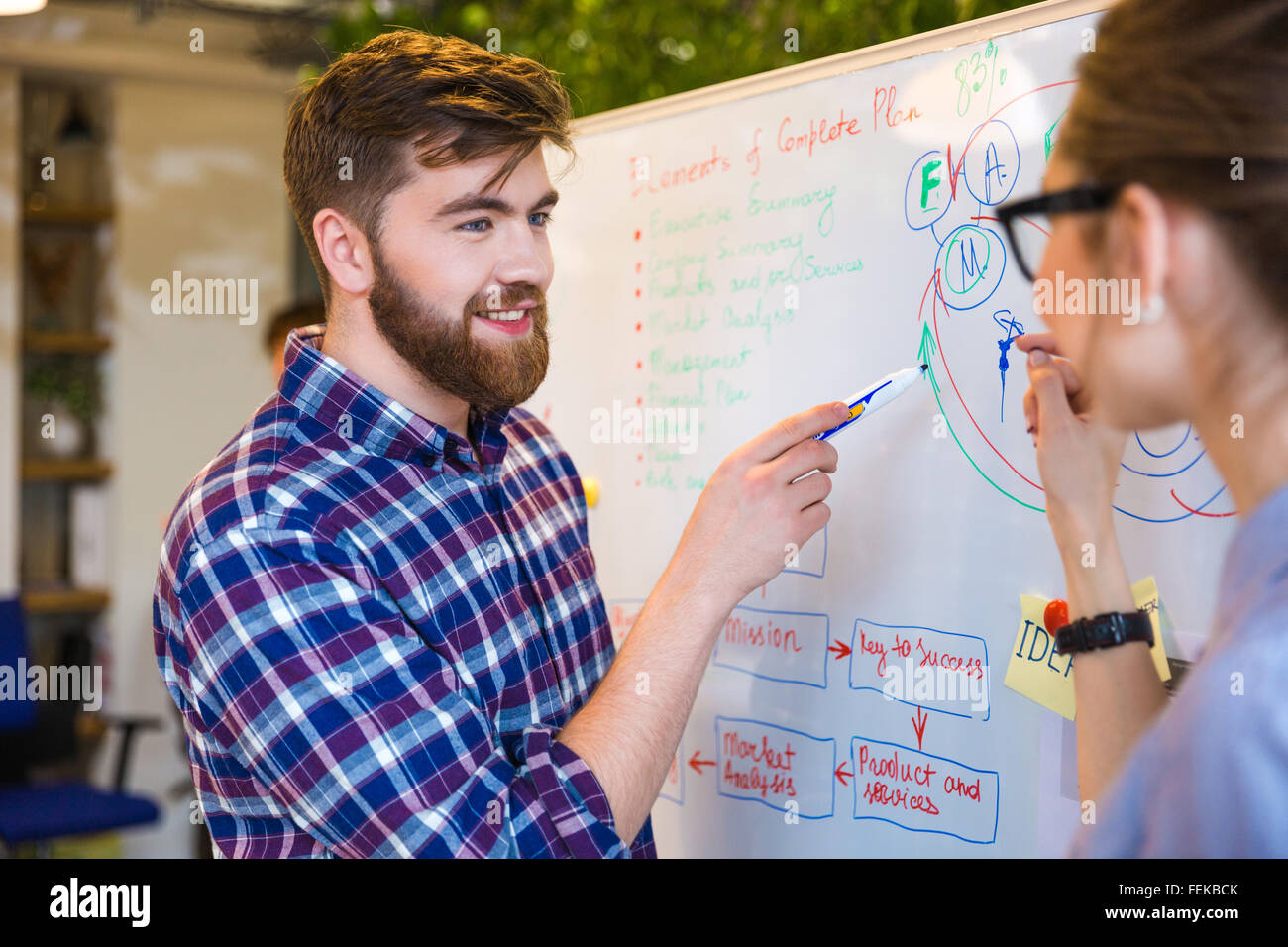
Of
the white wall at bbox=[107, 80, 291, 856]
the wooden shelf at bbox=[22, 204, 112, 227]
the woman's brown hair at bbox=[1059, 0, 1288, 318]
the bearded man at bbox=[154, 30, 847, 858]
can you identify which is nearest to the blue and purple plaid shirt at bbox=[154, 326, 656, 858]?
the bearded man at bbox=[154, 30, 847, 858]

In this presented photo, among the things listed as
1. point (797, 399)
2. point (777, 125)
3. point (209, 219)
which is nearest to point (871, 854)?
point (797, 399)

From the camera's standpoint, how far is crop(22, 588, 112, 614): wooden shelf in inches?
147

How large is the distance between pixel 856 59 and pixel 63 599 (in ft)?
11.0

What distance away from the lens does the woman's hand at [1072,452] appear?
3.28 feet

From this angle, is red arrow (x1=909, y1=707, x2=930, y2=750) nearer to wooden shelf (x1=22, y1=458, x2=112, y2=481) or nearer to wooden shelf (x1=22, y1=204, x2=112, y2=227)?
wooden shelf (x1=22, y1=458, x2=112, y2=481)

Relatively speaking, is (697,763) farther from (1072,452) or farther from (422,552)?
(1072,452)

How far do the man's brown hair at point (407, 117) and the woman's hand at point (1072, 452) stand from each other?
22.6 inches

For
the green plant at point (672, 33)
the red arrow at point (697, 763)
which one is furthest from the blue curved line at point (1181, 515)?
the green plant at point (672, 33)

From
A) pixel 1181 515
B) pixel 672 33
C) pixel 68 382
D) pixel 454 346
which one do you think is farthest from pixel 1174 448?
pixel 68 382

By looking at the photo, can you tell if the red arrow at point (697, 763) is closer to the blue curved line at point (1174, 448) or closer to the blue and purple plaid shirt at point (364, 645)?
the blue and purple plaid shirt at point (364, 645)

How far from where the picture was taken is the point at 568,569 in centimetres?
133

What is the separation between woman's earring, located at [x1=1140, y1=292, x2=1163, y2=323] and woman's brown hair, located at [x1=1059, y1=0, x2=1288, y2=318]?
0.15 feet

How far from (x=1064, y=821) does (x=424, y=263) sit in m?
0.86

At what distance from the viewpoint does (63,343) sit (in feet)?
→ 12.4
